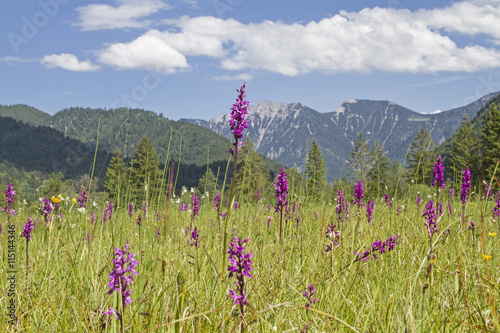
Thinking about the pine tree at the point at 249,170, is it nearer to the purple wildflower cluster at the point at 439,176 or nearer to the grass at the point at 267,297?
the grass at the point at 267,297

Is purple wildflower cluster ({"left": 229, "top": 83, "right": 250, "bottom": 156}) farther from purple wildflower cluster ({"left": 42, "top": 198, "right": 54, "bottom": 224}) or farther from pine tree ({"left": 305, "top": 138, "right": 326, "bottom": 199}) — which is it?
purple wildflower cluster ({"left": 42, "top": 198, "right": 54, "bottom": 224})

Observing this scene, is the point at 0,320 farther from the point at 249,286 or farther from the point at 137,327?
the point at 249,286

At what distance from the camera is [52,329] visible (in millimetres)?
2217

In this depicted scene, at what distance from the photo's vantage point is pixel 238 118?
2.42m

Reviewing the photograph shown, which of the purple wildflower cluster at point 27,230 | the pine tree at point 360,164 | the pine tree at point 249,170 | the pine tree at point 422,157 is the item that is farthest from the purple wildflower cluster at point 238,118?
the pine tree at point 360,164

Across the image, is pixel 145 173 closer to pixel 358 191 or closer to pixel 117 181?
pixel 117 181

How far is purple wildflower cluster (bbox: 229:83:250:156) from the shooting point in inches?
93.5

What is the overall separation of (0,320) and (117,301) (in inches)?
50.2

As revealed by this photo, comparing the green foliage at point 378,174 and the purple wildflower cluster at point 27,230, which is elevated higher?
the green foliage at point 378,174

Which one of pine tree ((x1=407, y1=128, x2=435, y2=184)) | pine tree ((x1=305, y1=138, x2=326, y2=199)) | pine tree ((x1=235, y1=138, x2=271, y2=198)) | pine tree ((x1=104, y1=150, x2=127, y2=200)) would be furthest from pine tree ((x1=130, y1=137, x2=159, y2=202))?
pine tree ((x1=407, y1=128, x2=435, y2=184))

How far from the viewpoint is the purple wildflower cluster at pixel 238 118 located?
7.79ft

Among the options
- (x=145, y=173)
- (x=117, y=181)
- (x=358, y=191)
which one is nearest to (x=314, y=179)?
(x=358, y=191)

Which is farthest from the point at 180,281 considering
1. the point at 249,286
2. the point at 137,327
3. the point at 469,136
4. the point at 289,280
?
the point at 469,136

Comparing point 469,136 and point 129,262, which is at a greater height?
point 469,136
